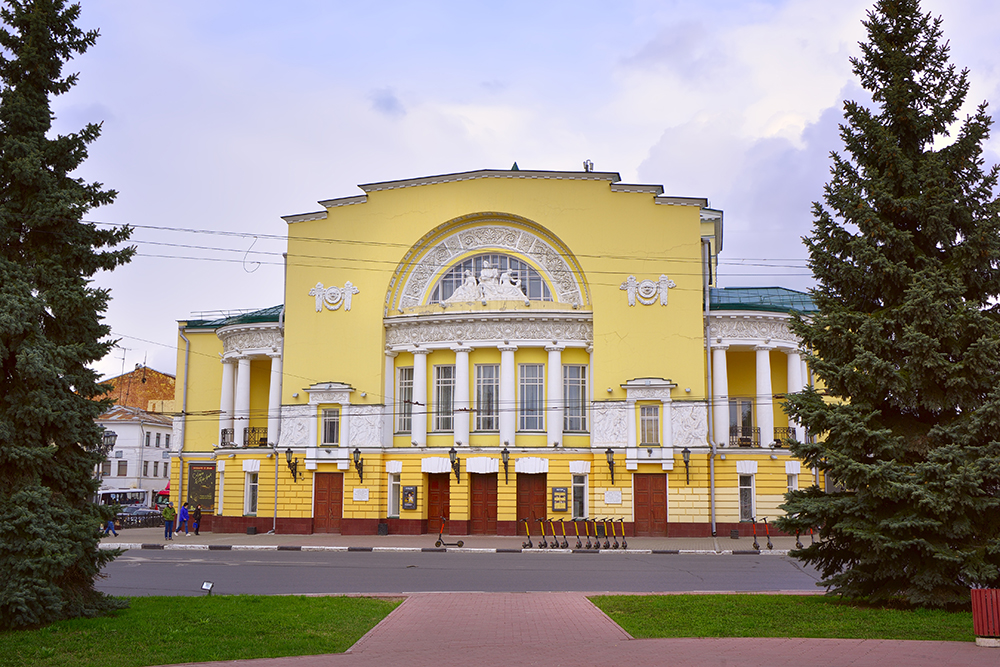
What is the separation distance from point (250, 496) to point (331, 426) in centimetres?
503

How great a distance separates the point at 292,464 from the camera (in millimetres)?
36281

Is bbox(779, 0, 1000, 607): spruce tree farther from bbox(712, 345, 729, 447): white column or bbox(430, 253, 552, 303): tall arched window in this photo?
bbox(430, 253, 552, 303): tall arched window

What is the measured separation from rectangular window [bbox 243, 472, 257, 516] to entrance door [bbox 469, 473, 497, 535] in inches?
387

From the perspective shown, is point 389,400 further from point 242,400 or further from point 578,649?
point 578,649

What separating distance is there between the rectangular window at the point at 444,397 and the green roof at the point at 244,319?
307 inches

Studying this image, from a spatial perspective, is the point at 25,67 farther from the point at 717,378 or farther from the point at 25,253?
the point at 717,378

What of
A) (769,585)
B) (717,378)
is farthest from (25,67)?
(717,378)

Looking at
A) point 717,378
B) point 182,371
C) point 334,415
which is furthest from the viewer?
point 182,371

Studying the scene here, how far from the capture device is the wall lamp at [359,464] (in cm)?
3553

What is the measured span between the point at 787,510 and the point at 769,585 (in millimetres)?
4263

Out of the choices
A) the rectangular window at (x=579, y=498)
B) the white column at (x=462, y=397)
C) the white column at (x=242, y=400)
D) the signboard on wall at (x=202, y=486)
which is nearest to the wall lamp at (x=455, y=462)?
the white column at (x=462, y=397)

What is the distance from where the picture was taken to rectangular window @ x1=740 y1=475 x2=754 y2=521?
3397 centimetres

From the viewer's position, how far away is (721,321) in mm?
34312

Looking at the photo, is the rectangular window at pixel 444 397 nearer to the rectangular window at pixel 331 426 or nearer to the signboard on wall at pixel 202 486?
the rectangular window at pixel 331 426
